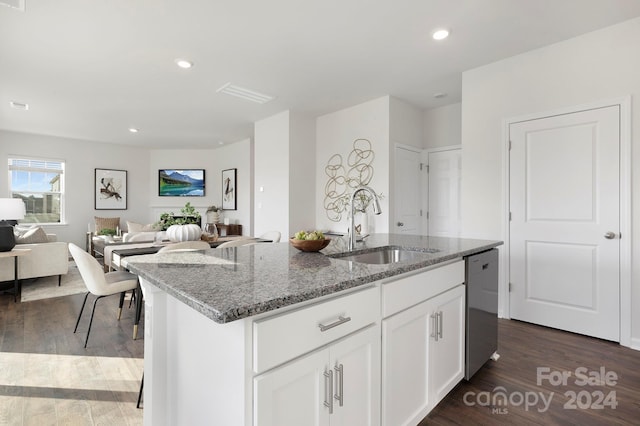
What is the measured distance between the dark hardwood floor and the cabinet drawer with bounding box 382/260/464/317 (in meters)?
0.67

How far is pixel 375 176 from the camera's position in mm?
4398

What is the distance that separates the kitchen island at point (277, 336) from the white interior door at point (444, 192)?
125 inches

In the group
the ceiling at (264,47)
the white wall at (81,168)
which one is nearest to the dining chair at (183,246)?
the ceiling at (264,47)

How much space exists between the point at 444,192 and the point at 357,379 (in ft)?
13.0

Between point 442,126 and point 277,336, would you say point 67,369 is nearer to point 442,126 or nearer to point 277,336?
point 277,336

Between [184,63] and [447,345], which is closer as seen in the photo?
[447,345]

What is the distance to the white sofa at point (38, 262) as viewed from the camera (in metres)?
4.00

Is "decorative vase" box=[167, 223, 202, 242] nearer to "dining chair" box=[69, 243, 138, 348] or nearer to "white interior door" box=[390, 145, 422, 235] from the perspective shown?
"dining chair" box=[69, 243, 138, 348]

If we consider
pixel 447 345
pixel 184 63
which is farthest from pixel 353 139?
pixel 447 345

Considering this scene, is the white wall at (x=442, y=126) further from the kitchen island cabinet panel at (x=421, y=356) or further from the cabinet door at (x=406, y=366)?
the cabinet door at (x=406, y=366)

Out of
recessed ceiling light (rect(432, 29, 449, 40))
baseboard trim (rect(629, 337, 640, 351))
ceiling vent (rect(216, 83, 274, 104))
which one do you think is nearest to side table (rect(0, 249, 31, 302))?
ceiling vent (rect(216, 83, 274, 104))

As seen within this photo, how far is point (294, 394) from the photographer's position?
3.23 ft

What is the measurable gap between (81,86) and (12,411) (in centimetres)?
363

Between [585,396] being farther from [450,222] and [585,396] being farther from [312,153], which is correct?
[312,153]
